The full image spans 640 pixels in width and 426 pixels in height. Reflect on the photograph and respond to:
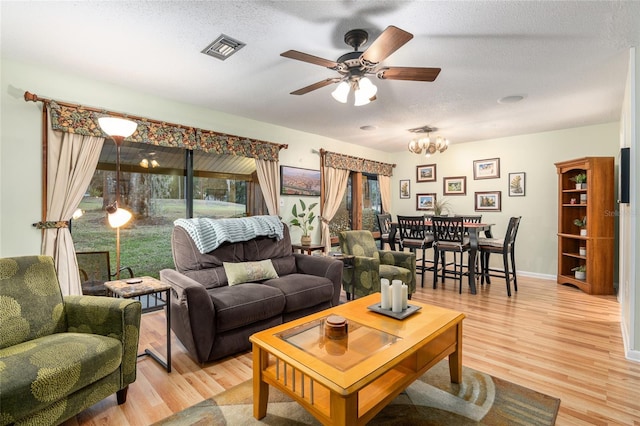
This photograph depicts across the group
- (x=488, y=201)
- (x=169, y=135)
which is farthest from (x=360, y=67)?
(x=488, y=201)

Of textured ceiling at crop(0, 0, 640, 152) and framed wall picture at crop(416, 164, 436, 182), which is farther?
framed wall picture at crop(416, 164, 436, 182)

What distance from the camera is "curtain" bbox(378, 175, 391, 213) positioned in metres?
6.86

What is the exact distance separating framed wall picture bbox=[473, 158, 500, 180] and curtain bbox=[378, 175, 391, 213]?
1789mm

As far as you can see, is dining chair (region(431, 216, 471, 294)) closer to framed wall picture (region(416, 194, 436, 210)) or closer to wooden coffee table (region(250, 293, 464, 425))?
framed wall picture (region(416, 194, 436, 210))

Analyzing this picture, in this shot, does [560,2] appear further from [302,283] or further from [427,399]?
[302,283]

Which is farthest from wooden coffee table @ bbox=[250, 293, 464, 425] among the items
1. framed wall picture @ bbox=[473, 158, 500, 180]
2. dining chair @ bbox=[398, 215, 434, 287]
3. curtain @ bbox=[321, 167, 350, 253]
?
framed wall picture @ bbox=[473, 158, 500, 180]

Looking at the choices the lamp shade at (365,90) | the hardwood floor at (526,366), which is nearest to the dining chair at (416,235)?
the hardwood floor at (526,366)

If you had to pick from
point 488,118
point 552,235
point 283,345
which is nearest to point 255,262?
point 283,345

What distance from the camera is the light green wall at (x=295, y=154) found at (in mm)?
2758

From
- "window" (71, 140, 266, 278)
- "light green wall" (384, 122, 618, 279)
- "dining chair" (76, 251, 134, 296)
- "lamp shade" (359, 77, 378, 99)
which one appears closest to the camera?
"lamp shade" (359, 77, 378, 99)

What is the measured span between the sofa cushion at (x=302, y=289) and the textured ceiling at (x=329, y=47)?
6.64 feet

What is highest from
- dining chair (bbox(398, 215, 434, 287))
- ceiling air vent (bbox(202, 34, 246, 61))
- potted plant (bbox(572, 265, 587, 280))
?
ceiling air vent (bbox(202, 34, 246, 61))

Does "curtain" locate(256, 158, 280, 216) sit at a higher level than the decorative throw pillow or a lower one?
higher

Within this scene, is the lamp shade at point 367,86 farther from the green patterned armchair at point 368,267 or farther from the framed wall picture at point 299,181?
the framed wall picture at point 299,181
